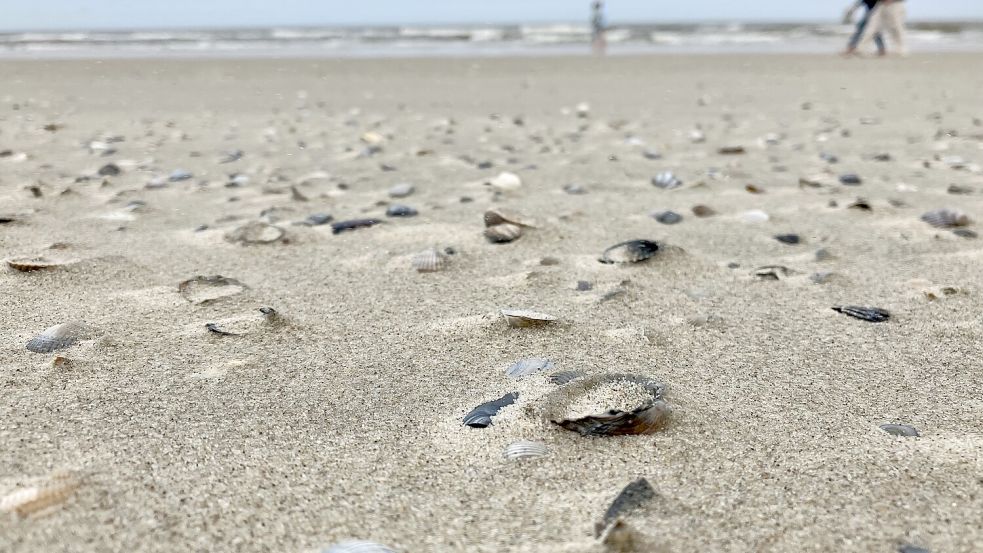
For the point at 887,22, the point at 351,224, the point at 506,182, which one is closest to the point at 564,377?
the point at 351,224

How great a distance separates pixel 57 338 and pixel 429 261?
1035 millimetres

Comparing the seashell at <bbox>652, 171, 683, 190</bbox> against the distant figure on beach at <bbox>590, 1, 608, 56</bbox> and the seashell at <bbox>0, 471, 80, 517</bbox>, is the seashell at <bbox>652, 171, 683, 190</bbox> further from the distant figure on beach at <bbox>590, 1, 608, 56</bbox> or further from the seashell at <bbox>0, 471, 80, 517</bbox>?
the distant figure on beach at <bbox>590, 1, 608, 56</bbox>

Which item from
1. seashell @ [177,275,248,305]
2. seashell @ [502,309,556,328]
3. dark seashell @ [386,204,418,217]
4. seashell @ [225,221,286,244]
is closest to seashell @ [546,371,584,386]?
seashell @ [502,309,556,328]

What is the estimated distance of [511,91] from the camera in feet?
29.0

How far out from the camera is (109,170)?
401 centimetres

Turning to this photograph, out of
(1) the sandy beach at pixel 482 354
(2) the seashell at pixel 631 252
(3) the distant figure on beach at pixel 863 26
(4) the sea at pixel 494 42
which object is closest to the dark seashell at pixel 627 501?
(1) the sandy beach at pixel 482 354

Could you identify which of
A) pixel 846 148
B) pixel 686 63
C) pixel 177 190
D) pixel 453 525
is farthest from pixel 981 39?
pixel 453 525

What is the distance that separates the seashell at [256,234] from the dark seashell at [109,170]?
1.77 meters

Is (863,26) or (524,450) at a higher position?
(863,26)

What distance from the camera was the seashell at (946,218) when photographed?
270 cm

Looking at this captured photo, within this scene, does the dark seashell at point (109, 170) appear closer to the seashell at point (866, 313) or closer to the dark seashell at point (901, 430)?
the seashell at point (866, 313)

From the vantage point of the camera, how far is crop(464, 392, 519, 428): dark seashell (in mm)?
1361

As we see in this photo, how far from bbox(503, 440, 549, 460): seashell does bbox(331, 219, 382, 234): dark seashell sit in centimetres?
160

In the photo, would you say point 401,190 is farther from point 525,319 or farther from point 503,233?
point 525,319
